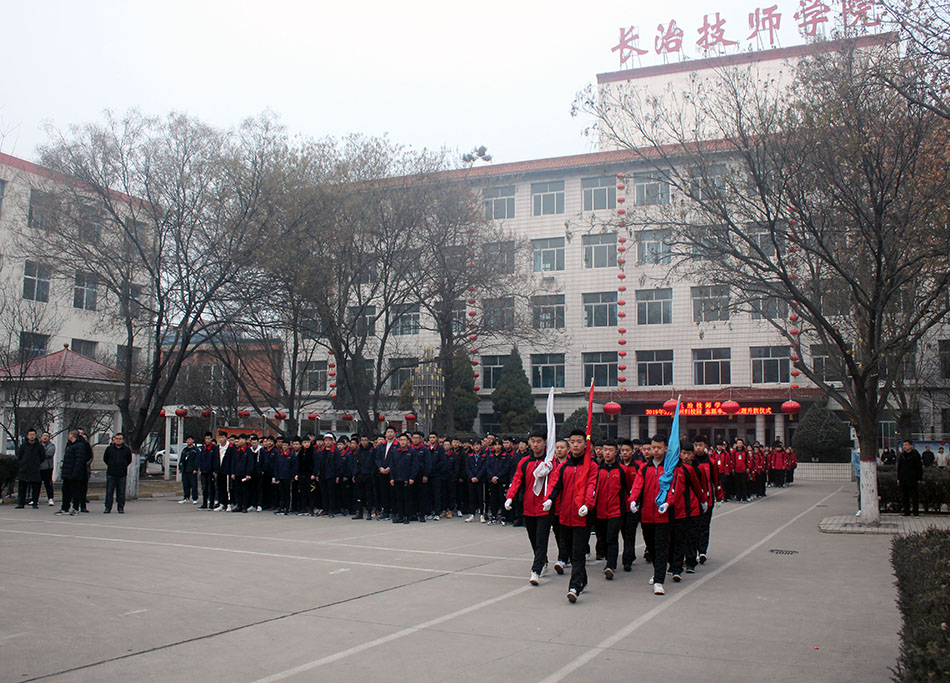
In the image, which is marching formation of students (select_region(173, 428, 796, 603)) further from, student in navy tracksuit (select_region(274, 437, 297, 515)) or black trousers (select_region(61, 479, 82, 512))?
black trousers (select_region(61, 479, 82, 512))

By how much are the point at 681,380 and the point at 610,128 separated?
28710mm

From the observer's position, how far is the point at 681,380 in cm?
4422

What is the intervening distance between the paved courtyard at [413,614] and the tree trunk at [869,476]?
8.65 feet

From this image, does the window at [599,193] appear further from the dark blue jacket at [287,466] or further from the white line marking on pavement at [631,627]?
the white line marking on pavement at [631,627]

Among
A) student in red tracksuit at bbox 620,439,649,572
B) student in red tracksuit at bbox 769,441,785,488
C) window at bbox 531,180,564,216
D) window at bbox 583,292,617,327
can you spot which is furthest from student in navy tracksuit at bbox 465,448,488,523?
window at bbox 531,180,564,216

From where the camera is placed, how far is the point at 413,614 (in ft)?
26.4

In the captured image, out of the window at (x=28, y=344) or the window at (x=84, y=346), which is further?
the window at (x=84, y=346)

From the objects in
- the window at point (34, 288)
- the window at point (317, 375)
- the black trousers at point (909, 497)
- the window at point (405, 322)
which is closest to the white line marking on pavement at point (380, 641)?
the black trousers at point (909, 497)

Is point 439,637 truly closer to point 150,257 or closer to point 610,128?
point 610,128

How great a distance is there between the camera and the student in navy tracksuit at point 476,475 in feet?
58.2

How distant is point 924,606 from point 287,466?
16.3 meters

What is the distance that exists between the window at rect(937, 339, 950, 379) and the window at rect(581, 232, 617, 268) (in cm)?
1626

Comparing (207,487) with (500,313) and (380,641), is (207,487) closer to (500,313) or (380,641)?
(380,641)

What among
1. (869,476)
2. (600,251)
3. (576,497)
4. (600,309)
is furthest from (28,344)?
(600,251)
